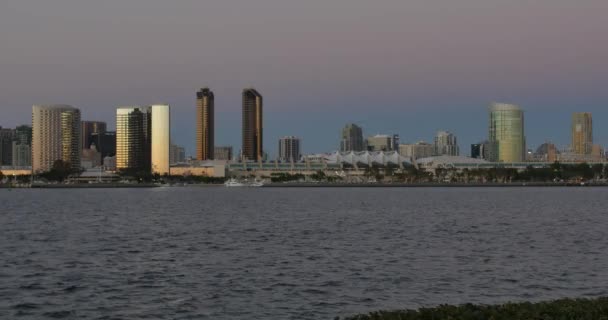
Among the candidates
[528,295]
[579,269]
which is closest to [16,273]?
[528,295]

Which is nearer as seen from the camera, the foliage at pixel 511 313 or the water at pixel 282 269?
the foliage at pixel 511 313

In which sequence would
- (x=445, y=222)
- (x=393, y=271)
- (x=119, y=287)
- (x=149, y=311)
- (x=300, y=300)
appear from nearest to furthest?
1. (x=149, y=311)
2. (x=300, y=300)
3. (x=119, y=287)
4. (x=393, y=271)
5. (x=445, y=222)

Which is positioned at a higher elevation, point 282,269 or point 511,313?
point 511,313

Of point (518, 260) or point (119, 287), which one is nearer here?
point (119, 287)

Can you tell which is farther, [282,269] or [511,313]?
[282,269]

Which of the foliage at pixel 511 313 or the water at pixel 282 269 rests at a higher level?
the foliage at pixel 511 313

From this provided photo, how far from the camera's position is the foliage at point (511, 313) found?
16.1m

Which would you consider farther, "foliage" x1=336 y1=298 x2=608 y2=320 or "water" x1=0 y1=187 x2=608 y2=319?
"water" x1=0 y1=187 x2=608 y2=319

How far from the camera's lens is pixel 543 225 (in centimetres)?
6769

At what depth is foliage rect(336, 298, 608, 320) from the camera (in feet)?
52.8

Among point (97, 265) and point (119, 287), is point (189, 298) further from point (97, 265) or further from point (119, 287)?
point (97, 265)

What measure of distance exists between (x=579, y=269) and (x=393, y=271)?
26.9ft

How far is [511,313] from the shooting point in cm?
1664

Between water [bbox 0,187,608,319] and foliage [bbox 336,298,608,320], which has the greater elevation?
foliage [bbox 336,298,608,320]
